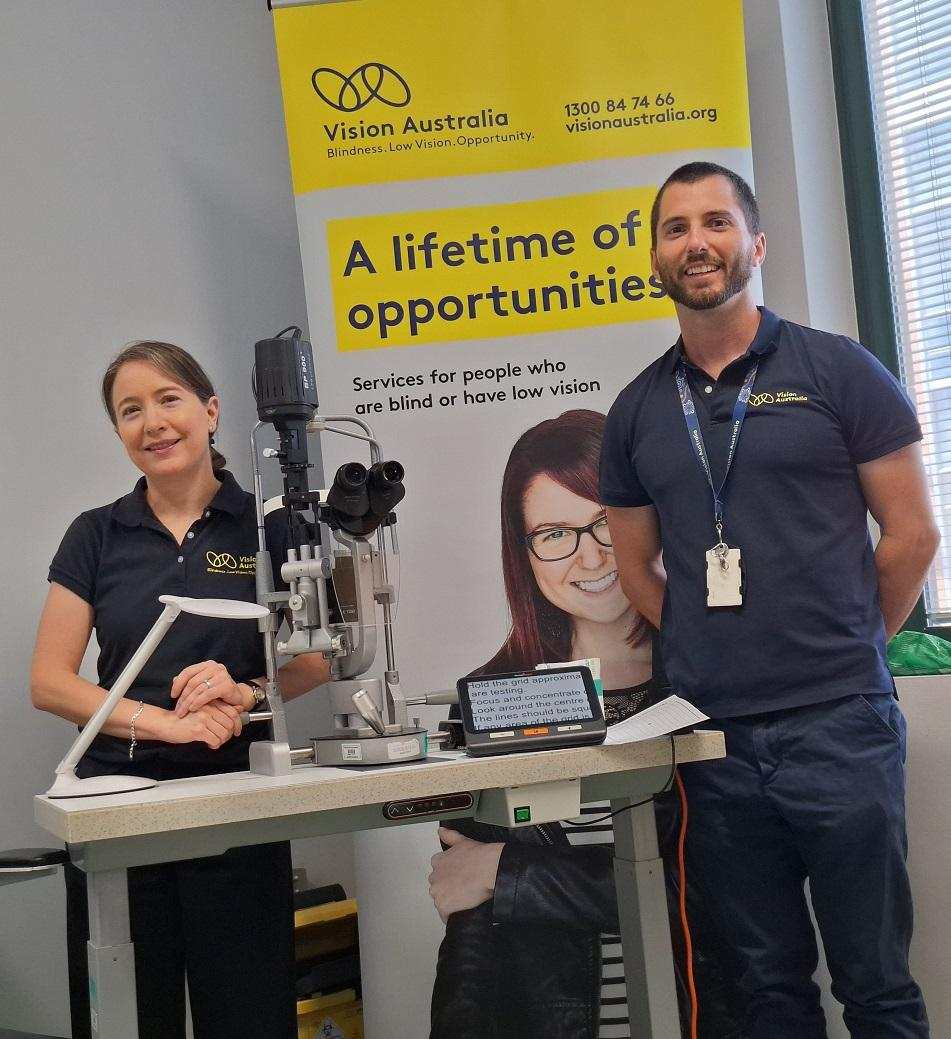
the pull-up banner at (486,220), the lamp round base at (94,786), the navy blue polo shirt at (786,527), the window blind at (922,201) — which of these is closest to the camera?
the lamp round base at (94,786)

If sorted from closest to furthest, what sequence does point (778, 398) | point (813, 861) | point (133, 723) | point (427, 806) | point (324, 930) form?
1. point (427, 806)
2. point (133, 723)
3. point (813, 861)
4. point (778, 398)
5. point (324, 930)

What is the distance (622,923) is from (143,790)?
901mm

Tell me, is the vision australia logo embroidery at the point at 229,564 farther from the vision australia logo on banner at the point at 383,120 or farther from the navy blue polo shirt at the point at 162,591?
the vision australia logo on banner at the point at 383,120

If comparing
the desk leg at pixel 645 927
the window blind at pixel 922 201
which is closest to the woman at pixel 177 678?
the desk leg at pixel 645 927

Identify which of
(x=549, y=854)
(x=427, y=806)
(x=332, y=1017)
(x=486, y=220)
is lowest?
(x=332, y=1017)

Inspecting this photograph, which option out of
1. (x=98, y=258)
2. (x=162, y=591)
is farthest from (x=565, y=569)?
(x=98, y=258)

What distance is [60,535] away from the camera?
293cm

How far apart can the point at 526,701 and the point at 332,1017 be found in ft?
4.89

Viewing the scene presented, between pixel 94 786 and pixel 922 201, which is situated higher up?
pixel 922 201

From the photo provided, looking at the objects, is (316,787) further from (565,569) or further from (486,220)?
(486,220)

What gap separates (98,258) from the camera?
3.07 meters

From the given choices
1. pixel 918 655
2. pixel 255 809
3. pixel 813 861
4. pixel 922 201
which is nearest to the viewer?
pixel 255 809

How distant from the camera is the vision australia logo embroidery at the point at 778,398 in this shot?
2.05 metres

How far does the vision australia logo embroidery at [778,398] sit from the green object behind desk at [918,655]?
33.1 inches
